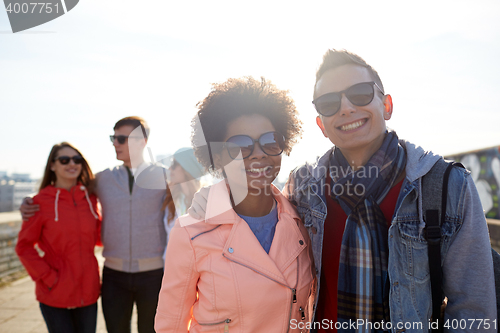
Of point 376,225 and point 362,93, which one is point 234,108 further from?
point 376,225

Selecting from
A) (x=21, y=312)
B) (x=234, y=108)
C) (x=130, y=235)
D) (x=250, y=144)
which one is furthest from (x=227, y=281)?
(x=21, y=312)

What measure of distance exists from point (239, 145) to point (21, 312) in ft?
16.5

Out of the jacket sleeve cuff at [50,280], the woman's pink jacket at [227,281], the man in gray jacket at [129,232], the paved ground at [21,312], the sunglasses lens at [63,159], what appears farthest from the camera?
the paved ground at [21,312]

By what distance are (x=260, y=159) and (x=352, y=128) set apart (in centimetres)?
59

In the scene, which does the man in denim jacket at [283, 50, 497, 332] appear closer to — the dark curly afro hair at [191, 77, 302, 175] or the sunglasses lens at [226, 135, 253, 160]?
the dark curly afro hair at [191, 77, 302, 175]

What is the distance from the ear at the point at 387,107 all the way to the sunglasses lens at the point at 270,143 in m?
0.69

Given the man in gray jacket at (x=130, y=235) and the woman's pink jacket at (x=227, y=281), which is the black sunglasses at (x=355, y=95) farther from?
the man in gray jacket at (x=130, y=235)

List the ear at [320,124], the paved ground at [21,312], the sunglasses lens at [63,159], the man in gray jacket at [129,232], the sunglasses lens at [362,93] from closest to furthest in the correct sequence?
the sunglasses lens at [362,93]
the ear at [320,124]
the man in gray jacket at [129,232]
the sunglasses lens at [63,159]
the paved ground at [21,312]

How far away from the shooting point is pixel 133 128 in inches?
134

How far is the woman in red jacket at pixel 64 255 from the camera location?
293cm

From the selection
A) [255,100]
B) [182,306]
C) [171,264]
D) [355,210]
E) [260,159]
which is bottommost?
[182,306]

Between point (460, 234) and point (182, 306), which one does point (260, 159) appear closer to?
point (182, 306)

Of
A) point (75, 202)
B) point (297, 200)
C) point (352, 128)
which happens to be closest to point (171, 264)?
point (297, 200)

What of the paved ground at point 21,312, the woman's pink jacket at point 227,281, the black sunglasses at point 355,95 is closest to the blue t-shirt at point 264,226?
the woman's pink jacket at point 227,281
